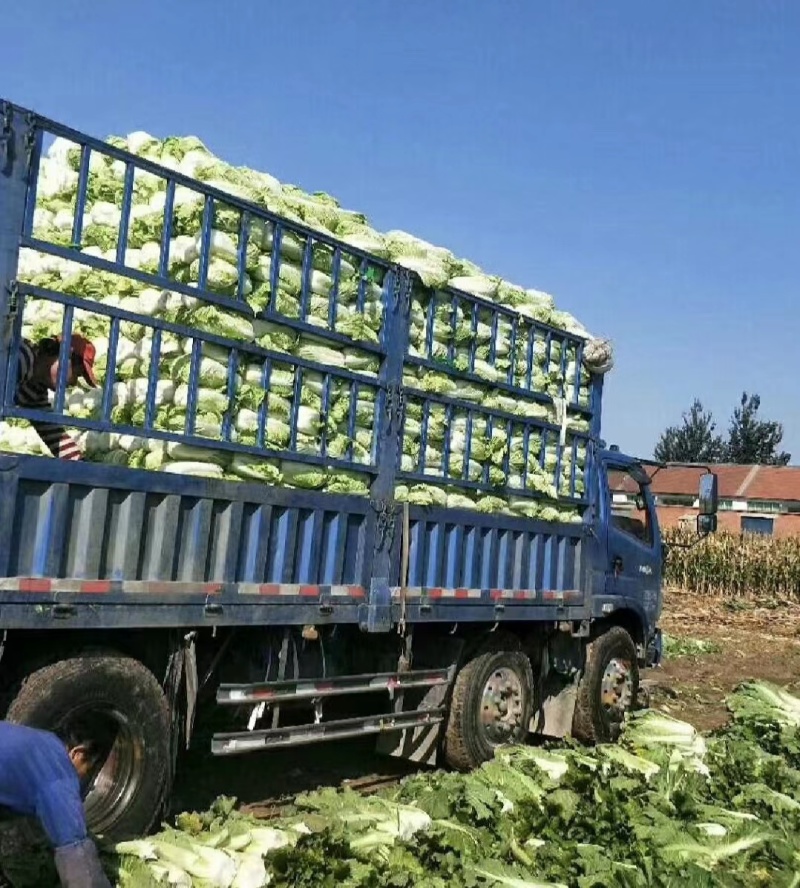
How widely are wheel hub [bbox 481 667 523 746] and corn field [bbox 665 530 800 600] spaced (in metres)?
23.6

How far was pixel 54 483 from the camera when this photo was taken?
5.12 metres

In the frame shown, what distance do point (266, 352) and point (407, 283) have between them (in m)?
1.63

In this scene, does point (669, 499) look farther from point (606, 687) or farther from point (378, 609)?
point (378, 609)

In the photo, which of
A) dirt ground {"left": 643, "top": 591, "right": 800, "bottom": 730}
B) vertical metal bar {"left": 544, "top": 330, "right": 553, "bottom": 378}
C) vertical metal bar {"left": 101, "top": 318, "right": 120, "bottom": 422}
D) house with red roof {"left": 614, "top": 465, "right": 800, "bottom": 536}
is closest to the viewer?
vertical metal bar {"left": 101, "top": 318, "right": 120, "bottom": 422}

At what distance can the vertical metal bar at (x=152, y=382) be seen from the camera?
5.82 metres

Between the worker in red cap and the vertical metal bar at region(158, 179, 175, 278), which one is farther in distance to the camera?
the vertical metal bar at region(158, 179, 175, 278)

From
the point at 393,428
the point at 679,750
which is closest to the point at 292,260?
the point at 393,428

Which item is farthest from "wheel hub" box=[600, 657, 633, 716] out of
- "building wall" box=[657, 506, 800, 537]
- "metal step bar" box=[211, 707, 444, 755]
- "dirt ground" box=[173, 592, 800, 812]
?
"building wall" box=[657, 506, 800, 537]

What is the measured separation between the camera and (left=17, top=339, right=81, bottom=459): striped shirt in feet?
17.4

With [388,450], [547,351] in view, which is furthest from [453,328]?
[547,351]

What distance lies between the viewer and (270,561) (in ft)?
→ 21.1

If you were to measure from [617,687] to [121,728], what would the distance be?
6.18 metres

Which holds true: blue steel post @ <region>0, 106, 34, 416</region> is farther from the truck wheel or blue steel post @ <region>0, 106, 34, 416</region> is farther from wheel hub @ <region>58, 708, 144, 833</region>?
the truck wheel

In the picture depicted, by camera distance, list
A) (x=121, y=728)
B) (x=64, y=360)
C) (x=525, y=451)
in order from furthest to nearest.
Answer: (x=525, y=451) → (x=121, y=728) → (x=64, y=360)
